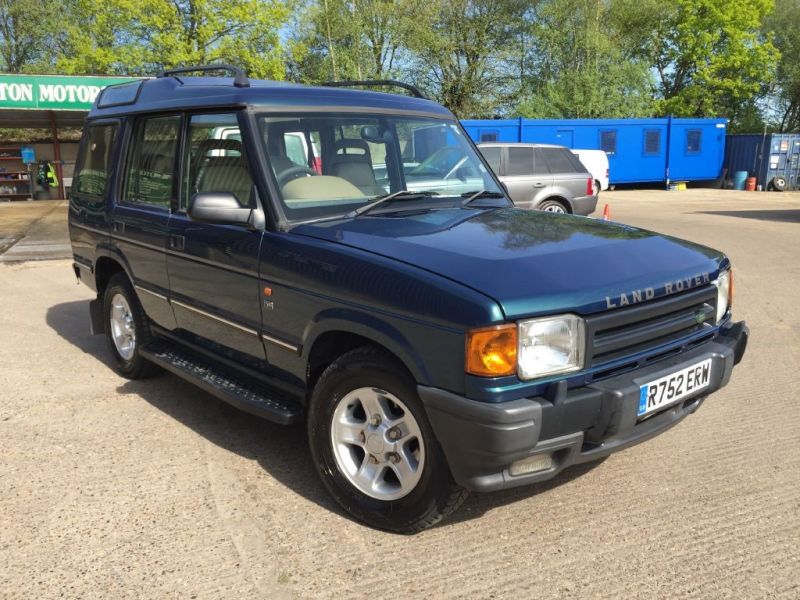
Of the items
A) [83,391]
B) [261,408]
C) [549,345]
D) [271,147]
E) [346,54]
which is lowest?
[83,391]

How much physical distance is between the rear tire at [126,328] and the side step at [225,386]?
0.29 metres

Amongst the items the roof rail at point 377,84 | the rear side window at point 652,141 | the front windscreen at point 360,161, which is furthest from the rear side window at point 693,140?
the front windscreen at point 360,161

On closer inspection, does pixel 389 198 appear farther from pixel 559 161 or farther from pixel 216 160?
pixel 559 161

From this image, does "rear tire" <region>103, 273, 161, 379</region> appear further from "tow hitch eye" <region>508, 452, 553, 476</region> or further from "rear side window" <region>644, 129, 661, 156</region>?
"rear side window" <region>644, 129, 661, 156</region>

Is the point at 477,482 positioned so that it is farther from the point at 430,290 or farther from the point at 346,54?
the point at 346,54

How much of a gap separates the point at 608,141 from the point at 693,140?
463 centimetres

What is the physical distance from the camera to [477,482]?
2623 mm

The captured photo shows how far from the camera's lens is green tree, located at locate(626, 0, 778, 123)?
38.1m

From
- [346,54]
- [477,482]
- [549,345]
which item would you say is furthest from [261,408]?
[346,54]

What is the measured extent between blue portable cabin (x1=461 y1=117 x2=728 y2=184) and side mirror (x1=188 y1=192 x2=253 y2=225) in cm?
2127

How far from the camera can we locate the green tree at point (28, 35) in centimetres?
4125

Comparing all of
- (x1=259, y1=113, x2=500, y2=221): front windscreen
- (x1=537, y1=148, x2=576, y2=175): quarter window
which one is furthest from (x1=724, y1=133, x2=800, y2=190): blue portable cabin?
(x1=259, y1=113, x2=500, y2=221): front windscreen

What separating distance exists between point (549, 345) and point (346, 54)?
36265 mm

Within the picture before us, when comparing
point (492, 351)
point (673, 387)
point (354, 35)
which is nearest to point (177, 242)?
point (492, 351)
